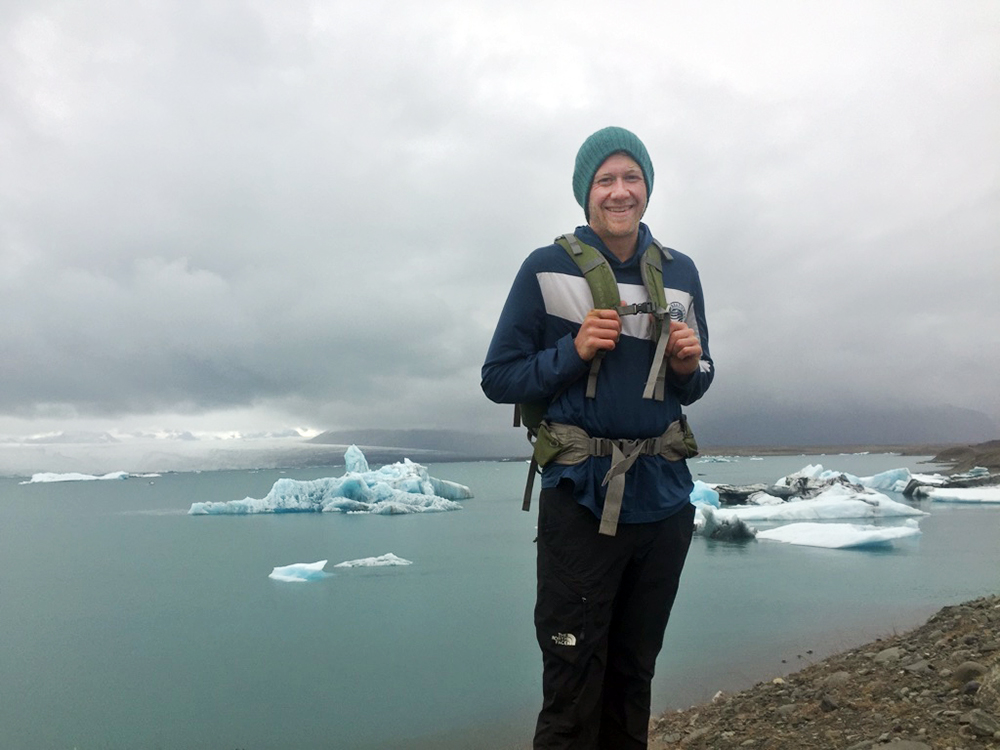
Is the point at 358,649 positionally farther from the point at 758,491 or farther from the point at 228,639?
the point at 758,491

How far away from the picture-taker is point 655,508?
2.00 metres

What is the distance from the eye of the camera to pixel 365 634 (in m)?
9.85

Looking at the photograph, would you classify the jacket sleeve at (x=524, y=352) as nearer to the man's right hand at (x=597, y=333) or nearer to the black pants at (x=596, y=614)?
the man's right hand at (x=597, y=333)

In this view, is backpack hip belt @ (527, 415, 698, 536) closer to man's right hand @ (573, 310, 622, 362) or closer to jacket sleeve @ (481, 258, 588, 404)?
jacket sleeve @ (481, 258, 588, 404)

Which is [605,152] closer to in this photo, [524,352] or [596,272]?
[596,272]

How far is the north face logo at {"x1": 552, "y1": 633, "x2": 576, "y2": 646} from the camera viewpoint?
1.92 m

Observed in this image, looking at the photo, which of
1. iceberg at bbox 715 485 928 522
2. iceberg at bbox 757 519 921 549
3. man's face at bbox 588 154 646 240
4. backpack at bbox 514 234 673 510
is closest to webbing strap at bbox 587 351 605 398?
backpack at bbox 514 234 673 510

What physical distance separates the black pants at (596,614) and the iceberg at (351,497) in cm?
2691

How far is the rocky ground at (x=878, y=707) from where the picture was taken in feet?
9.75

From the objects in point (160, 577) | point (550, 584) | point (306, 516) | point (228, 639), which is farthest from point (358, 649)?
point (306, 516)

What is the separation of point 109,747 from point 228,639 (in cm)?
390

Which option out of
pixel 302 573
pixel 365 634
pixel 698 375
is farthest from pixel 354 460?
pixel 698 375

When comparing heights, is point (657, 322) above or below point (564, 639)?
above

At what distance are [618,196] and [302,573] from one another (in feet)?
46.8
